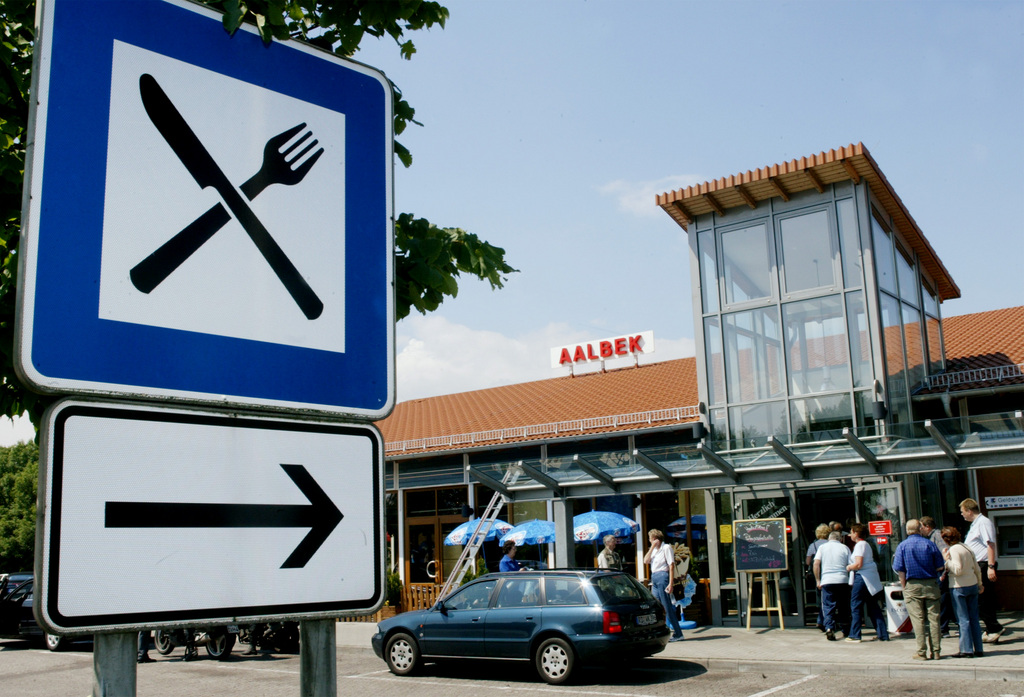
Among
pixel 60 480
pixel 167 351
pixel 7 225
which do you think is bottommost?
pixel 60 480

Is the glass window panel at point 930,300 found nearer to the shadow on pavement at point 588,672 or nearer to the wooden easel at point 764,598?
the wooden easel at point 764,598

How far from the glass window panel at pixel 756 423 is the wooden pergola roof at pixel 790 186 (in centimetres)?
422

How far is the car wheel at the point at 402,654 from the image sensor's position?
1383 cm

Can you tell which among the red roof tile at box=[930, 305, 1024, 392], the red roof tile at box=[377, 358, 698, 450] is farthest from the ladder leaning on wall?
the red roof tile at box=[930, 305, 1024, 392]

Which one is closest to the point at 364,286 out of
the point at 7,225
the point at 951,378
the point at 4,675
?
the point at 7,225

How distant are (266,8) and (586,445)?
21.4m

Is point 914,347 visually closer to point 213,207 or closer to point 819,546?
point 819,546

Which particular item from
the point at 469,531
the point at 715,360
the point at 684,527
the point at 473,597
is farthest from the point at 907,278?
the point at 473,597

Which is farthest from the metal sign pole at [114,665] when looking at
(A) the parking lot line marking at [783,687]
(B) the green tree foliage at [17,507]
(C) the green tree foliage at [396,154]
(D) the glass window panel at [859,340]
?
(B) the green tree foliage at [17,507]

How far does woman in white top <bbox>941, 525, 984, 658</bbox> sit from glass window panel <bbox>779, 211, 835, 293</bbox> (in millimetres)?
6867

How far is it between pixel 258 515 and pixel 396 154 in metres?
2.97

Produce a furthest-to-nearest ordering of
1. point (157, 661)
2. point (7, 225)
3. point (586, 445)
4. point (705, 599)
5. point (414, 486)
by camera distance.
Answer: point (414, 486)
point (586, 445)
point (705, 599)
point (157, 661)
point (7, 225)

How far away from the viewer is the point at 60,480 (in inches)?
53.6

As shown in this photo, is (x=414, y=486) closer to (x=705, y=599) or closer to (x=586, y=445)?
(x=586, y=445)
